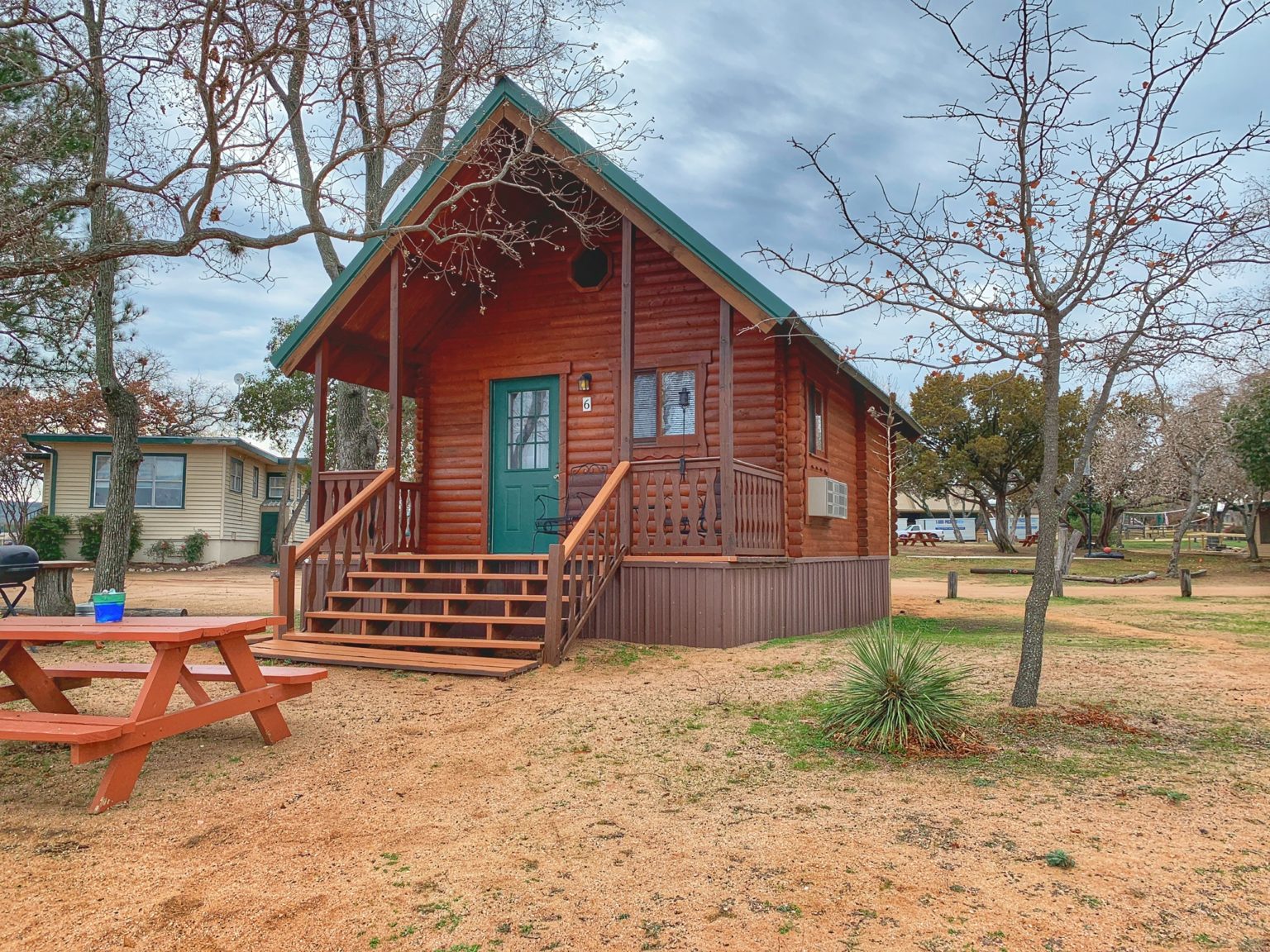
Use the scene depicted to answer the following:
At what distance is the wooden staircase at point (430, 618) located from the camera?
25.4 ft

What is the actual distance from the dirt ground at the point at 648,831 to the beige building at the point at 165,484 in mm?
23854

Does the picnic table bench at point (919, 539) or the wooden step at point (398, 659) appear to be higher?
the picnic table bench at point (919, 539)

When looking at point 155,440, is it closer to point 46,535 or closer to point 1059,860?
point 46,535

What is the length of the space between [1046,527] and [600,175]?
5995 millimetres

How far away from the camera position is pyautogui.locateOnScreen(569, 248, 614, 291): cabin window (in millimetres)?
11070

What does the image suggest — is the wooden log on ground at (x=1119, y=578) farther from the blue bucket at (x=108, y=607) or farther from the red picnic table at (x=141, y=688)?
the blue bucket at (x=108, y=607)

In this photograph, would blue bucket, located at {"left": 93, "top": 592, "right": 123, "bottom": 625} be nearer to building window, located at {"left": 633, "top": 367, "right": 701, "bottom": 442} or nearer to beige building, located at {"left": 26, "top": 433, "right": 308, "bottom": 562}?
building window, located at {"left": 633, "top": 367, "right": 701, "bottom": 442}

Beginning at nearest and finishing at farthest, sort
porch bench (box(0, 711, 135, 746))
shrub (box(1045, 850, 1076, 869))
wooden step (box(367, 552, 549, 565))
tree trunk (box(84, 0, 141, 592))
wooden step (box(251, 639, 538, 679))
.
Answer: shrub (box(1045, 850, 1076, 869)) < porch bench (box(0, 711, 135, 746)) < wooden step (box(251, 639, 538, 679)) < wooden step (box(367, 552, 549, 565)) < tree trunk (box(84, 0, 141, 592))

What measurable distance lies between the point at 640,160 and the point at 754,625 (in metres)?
5.84

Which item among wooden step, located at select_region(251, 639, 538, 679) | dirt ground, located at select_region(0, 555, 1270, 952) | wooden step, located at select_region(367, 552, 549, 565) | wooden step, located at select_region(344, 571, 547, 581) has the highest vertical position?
wooden step, located at select_region(367, 552, 549, 565)

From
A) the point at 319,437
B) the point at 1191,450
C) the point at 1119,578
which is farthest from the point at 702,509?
the point at 1191,450

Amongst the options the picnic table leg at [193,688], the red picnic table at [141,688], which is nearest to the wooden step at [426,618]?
the red picnic table at [141,688]

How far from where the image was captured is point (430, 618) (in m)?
8.32

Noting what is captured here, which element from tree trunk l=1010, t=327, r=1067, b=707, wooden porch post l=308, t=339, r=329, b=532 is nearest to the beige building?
wooden porch post l=308, t=339, r=329, b=532
